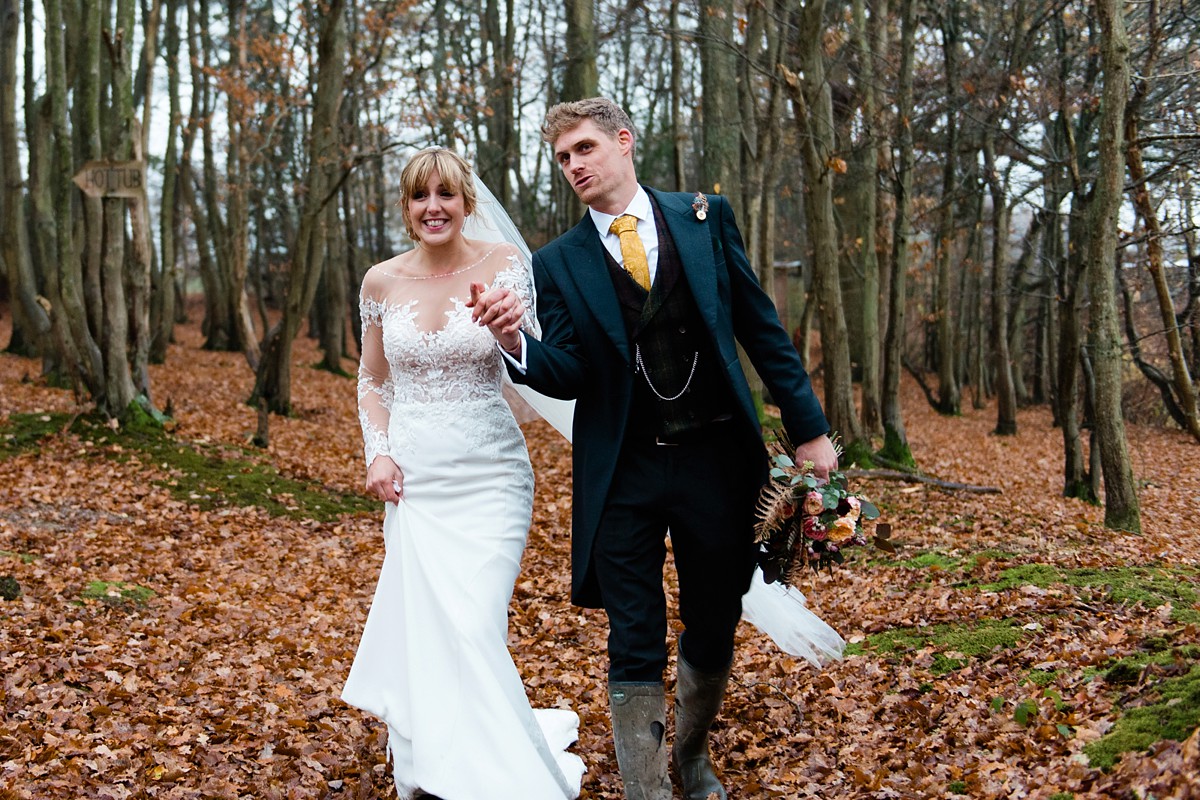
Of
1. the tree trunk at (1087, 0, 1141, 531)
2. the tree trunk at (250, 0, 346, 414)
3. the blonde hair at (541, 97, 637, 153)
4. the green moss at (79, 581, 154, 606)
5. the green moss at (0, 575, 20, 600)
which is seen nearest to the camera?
the blonde hair at (541, 97, 637, 153)

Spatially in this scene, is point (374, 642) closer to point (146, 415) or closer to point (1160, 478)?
point (146, 415)

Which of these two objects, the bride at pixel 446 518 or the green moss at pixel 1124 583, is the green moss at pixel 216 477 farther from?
the green moss at pixel 1124 583

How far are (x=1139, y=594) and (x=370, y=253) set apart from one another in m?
28.9

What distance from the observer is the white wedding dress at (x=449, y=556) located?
373 centimetres

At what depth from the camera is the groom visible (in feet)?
12.0

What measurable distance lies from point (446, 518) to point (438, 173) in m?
1.36

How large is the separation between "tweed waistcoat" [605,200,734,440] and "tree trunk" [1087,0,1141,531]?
6.26 meters

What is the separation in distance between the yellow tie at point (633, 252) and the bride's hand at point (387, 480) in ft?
4.25

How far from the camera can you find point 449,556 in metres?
3.99

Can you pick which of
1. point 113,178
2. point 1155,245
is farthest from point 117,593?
point 1155,245

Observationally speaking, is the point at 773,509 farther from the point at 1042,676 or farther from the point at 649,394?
the point at 1042,676

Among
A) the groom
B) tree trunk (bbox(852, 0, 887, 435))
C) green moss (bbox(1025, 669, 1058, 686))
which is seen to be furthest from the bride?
tree trunk (bbox(852, 0, 887, 435))

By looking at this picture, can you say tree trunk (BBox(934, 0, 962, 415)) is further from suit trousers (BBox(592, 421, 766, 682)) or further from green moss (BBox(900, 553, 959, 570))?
suit trousers (BBox(592, 421, 766, 682))

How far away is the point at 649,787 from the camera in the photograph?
141 inches
